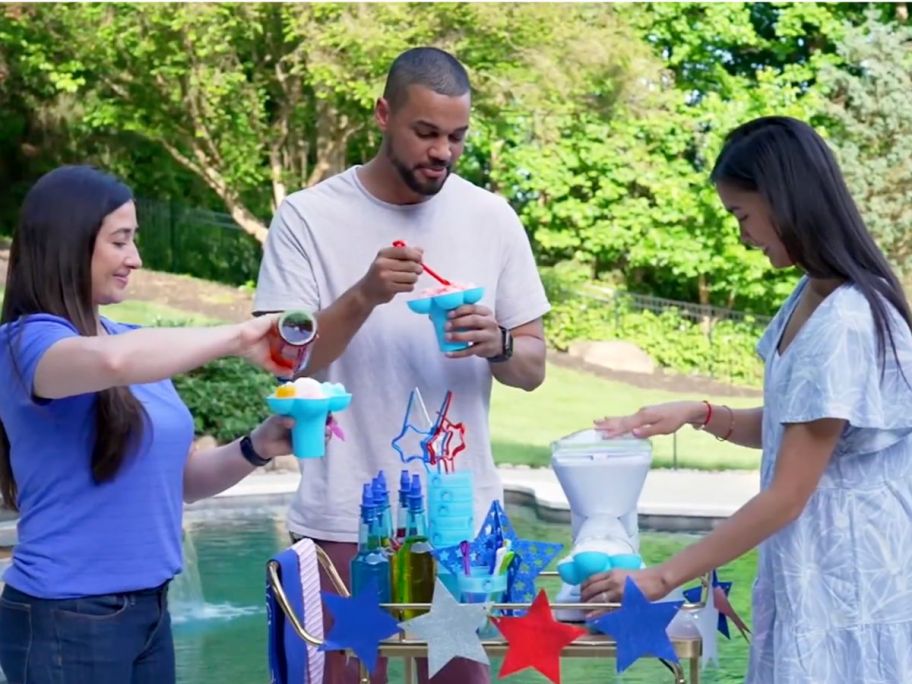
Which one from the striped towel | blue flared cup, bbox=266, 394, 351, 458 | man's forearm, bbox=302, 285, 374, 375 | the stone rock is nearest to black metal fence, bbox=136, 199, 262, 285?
the stone rock

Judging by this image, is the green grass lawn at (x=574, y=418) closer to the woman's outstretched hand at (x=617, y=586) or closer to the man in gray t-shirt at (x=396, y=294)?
the man in gray t-shirt at (x=396, y=294)

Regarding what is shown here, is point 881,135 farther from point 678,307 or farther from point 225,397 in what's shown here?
point 225,397

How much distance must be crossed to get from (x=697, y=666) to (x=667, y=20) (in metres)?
19.7

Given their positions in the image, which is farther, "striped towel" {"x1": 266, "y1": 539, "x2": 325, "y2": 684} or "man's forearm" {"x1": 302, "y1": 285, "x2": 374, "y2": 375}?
"man's forearm" {"x1": 302, "y1": 285, "x2": 374, "y2": 375}

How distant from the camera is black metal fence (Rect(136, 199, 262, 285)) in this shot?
68.4 feet

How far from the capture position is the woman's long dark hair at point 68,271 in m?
2.25

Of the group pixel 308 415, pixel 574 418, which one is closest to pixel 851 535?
pixel 308 415

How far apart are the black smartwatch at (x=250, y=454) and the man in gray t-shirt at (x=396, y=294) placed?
324 mm

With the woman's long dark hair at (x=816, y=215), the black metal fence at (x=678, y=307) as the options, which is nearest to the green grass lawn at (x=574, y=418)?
the black metal fence at (x=678, y=307)

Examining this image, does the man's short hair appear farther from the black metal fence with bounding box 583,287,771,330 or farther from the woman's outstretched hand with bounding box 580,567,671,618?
the black metal fence with bounding box 583,287,771,330

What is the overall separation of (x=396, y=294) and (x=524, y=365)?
0.33 m

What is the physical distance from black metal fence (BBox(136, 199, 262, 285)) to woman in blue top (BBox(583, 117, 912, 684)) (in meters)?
18.8

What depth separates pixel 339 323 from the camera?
2746mm

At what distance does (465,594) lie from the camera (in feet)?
7.58
